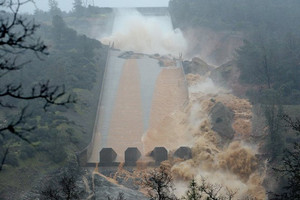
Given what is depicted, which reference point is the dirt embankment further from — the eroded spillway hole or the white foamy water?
the eroded spillway hole

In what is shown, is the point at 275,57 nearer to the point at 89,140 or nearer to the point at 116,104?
the point at 116,104

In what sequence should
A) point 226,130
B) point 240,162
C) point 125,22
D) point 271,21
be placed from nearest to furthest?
point 240,162 → point 226,130 → point 271,21 → point 125,22

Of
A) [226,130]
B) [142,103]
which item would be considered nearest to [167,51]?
[142,103]

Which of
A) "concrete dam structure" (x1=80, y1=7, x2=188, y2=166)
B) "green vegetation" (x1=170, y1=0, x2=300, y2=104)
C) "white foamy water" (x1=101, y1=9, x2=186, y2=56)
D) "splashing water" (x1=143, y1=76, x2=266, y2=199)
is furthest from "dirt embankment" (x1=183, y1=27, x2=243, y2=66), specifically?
"splashing water" (x1=143, y1=76, x2=266, y2=199)

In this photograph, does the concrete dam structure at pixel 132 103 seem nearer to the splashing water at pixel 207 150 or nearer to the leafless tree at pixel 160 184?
the splashing water at pixel 207 150

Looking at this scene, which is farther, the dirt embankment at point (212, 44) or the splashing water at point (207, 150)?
the dirt embankment at point (212, 44)

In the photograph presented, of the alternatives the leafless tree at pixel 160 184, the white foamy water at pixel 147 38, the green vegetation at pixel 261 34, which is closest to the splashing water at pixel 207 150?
the leafless tree at pixel 160 184
